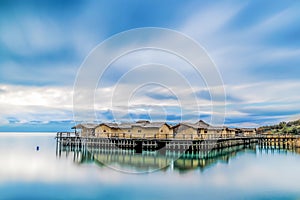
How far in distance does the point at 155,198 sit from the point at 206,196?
100 inches

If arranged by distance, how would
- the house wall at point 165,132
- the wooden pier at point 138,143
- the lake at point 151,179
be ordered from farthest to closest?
the house wall at point 165,132 → the wooden pier at point 138,143 → the lake at point 151,179

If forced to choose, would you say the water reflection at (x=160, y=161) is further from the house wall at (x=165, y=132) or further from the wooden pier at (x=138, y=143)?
the house wall at (x=165, y=132)

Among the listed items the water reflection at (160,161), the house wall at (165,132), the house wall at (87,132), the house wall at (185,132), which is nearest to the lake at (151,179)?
the water reflection at (160,161)

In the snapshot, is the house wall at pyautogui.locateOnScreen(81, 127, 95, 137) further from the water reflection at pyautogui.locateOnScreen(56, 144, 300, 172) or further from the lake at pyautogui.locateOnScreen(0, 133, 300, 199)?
the lake at pyautogui.locateOnScreen(0, 133, 300, 199)

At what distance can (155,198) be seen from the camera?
13391 mm

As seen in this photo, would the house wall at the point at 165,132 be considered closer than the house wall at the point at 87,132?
Yes

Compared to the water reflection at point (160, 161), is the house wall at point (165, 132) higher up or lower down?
higher up

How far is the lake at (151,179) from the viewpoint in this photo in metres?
14.3

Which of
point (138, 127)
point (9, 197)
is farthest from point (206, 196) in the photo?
point (138, 127)

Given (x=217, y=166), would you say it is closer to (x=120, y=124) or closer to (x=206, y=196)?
(x=206, y=196)

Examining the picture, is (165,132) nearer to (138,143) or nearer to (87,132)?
(138,143)

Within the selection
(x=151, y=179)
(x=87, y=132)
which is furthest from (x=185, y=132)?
(x=151, y=179)

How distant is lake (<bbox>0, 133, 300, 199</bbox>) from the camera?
1433 centimetres

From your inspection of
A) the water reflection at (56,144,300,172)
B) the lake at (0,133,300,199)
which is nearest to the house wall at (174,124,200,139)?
the water reflection at (56,144,300,172)
